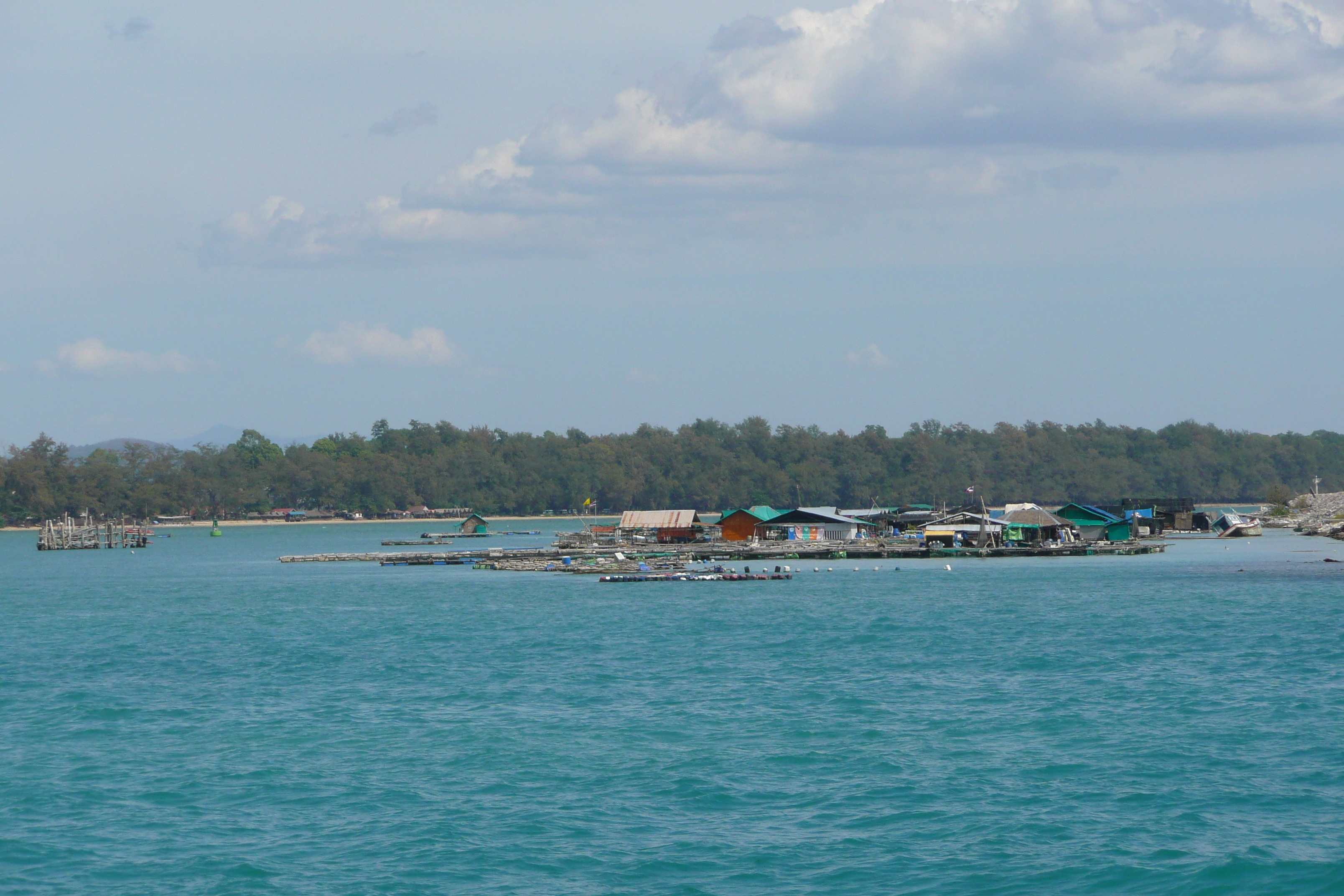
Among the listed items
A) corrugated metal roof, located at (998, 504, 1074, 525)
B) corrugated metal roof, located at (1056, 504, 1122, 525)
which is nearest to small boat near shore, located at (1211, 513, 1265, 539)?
corrugated metal roof, located at (1056, 504, 1122, 525)

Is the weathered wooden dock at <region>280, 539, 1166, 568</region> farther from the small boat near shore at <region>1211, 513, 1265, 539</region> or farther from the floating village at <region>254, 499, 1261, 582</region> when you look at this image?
the small boat near shore at <region>1211, 513, 1265, 539</region>

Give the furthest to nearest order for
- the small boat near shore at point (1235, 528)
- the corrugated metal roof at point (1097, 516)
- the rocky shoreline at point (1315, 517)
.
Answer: the small boat near shore at point (1235, 528), the rocky shoreline at point (1315, 517), the corrugated metal roof at point (1097, 516)

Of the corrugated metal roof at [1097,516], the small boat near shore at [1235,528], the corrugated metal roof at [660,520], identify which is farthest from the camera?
the small boat near shore at [1235,528]

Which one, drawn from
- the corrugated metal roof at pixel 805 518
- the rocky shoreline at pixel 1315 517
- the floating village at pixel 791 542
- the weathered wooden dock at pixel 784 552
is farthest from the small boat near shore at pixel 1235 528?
the corrugated metal roof at pixel 805 518

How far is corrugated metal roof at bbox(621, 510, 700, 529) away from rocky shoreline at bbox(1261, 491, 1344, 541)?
50.9m

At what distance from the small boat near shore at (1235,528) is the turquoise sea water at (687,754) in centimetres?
7307

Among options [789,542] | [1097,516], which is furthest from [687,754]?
[1097,516]

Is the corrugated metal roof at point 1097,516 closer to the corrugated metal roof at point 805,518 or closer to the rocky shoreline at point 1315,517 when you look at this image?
the rocky shoreline at point 1315,517

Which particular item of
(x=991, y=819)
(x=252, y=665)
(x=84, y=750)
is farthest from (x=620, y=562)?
(x=991, y=819)

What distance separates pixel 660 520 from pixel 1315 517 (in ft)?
247

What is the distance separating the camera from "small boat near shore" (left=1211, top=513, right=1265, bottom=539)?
4791 inches

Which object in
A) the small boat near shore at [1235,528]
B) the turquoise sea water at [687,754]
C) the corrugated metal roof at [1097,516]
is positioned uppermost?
the corrugated metal roof at [1097,516]

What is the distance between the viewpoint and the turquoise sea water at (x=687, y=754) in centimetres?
1878

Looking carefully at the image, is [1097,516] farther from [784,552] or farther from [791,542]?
[784,552]
